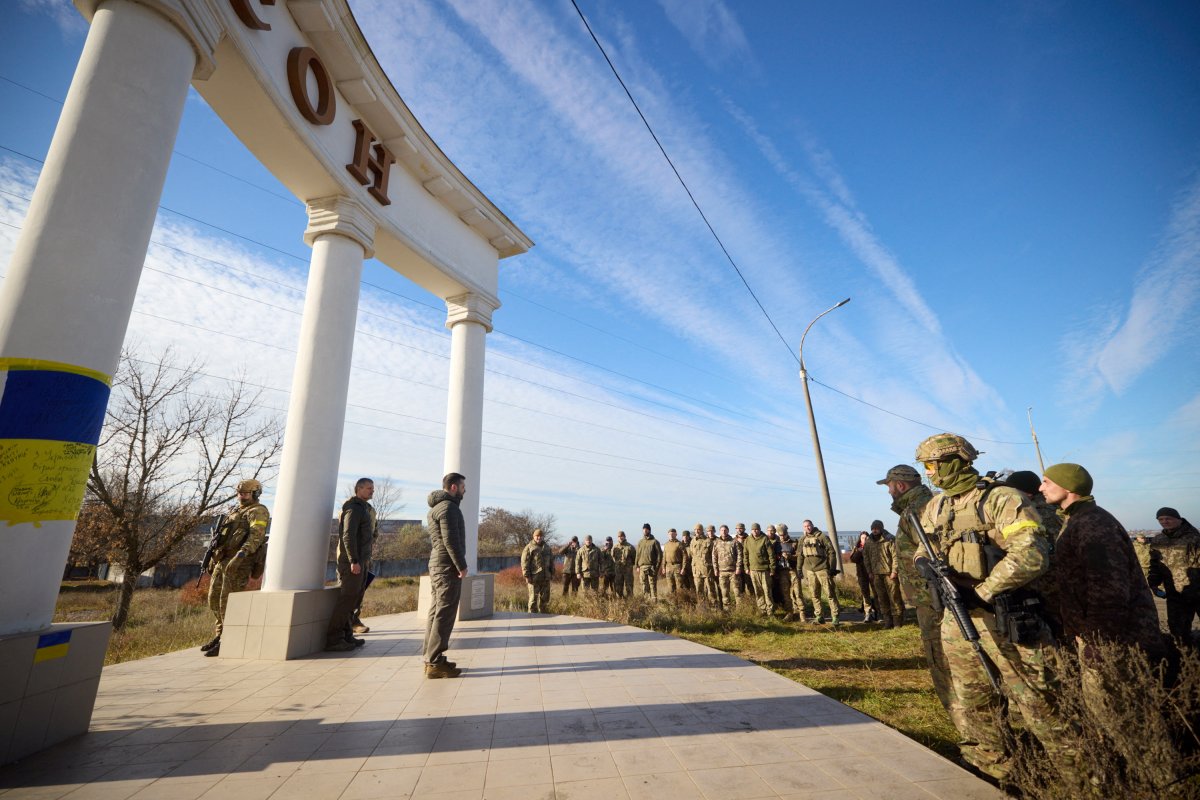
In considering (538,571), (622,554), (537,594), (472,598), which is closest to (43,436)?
(472,598)

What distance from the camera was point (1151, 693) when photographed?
241cm

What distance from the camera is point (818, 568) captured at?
9727 millimetres

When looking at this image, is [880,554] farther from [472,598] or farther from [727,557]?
[472,598]

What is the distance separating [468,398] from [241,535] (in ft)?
13.7

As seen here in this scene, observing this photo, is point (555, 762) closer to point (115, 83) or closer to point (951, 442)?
point (951, 442)

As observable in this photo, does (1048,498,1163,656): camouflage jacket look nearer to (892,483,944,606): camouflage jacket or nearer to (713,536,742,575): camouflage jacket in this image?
(892,483,944,606): camouflage jacket

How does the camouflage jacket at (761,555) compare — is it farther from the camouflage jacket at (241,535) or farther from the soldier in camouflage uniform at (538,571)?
the camouflage jacket at (241,535)

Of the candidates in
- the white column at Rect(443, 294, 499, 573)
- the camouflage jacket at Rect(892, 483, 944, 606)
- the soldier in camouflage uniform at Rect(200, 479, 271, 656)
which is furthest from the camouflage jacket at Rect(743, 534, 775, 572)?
the soldier in camouflage uniform at Rect(200, 479, 271, 656)

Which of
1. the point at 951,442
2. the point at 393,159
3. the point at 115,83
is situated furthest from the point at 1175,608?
the point at 393,159

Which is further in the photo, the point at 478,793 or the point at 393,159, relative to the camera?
the point at 393,159

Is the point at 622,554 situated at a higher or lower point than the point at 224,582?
higher

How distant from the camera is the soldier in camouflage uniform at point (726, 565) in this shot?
11.6 meters

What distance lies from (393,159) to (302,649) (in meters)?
7.47

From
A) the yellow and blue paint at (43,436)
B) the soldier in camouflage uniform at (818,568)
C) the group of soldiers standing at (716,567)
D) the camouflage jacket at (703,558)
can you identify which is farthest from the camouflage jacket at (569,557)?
the yellow and blue paint at (43,436)
